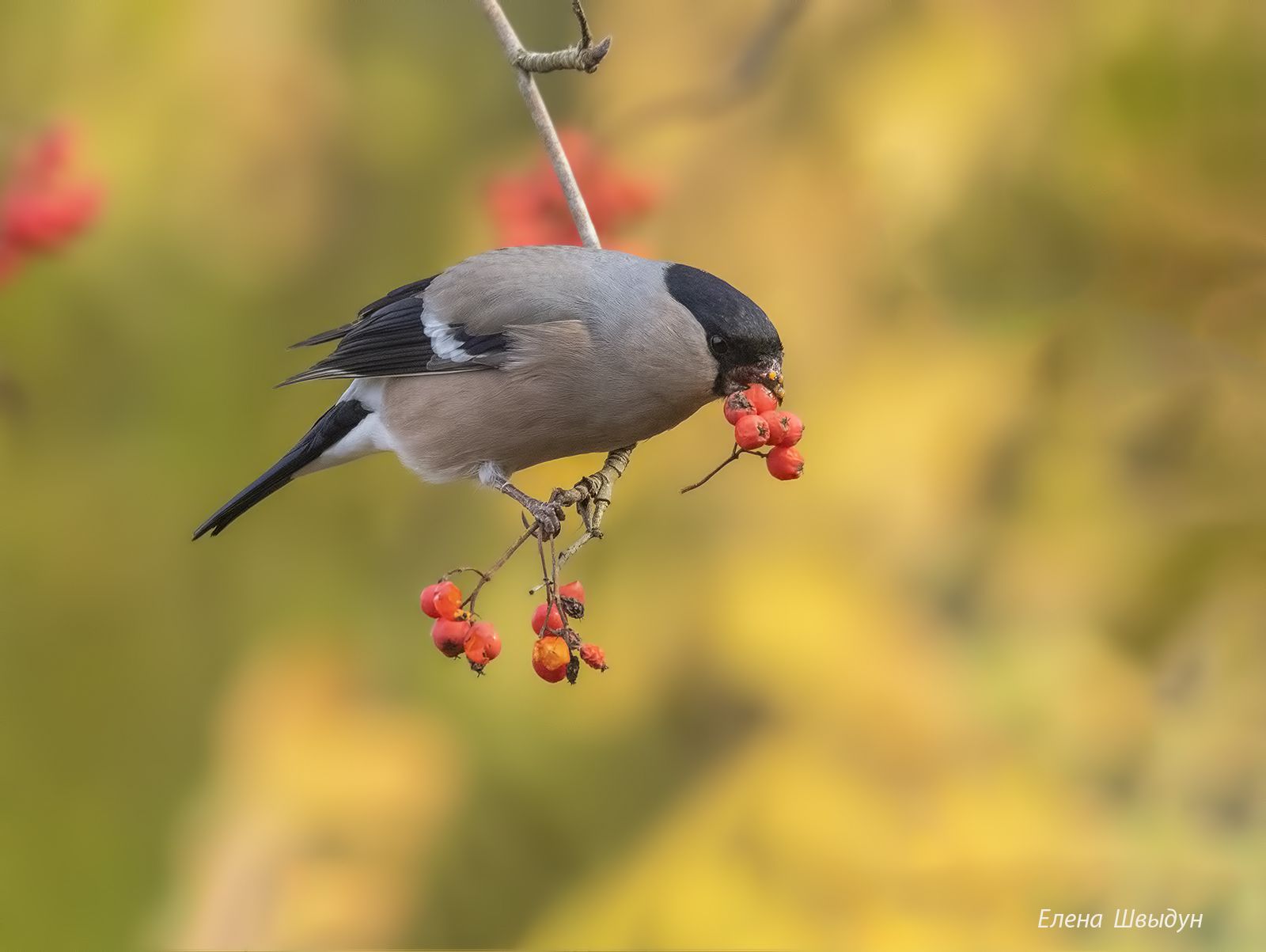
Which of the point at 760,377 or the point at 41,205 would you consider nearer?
the point at 760,377

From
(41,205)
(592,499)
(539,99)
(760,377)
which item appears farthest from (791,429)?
(41,205)

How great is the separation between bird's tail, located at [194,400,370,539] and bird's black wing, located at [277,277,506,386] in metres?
0.10

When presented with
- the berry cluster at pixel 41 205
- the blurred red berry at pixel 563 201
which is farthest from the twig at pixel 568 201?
the berry cluster at pixel 41 205

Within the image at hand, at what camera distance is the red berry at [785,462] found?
42.6 inches

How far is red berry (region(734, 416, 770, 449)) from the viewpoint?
41.7 inches

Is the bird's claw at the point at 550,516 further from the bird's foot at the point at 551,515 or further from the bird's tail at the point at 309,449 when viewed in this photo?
the bird's tail at the point at 309,449

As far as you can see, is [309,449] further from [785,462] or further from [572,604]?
[785,462]

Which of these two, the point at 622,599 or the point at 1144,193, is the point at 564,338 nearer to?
the point at 622,599

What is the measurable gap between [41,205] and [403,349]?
0.69m

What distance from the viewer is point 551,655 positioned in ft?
3.39

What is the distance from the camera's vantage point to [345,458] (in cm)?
149

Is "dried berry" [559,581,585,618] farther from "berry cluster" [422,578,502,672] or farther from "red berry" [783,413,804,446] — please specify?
"red berry" [783,413,804,446]

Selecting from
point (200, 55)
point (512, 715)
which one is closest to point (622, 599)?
point (512, 715)

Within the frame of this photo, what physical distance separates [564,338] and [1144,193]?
1307mm
